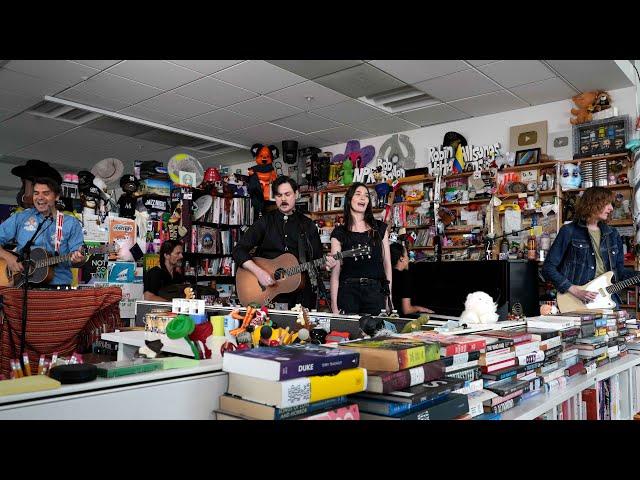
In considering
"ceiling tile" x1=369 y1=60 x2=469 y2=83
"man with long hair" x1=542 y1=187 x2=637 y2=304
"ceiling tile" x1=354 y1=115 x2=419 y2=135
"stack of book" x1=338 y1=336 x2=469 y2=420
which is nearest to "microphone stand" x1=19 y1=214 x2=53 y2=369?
"stack of book" x1=338 y1=336 x2=469 y2=420

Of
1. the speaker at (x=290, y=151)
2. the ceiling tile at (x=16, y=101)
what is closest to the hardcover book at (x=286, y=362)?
the ceiling tile at (x=16, y=101)

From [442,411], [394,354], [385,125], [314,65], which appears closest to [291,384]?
[394,354]

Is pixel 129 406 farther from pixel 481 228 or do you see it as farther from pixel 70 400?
pixel 481 228

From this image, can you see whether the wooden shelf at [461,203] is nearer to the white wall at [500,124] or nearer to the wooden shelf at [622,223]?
the white wall at [500,124]

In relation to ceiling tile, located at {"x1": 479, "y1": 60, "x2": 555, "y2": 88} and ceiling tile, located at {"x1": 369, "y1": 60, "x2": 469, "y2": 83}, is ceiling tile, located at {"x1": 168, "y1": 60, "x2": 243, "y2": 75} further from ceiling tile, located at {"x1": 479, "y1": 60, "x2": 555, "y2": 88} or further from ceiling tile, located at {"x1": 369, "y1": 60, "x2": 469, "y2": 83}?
ceiling tile, located at {"x1": 479, "y1": 60, "x2": 555, "y2": 88}

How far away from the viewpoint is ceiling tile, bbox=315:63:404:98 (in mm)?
5111

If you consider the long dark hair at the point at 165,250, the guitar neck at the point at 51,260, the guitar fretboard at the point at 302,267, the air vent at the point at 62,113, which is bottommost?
the guitar fretboard at the point at 302,267

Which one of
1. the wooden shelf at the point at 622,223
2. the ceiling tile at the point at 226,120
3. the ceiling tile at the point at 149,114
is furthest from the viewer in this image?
the ceiling tile at the point at 226,120

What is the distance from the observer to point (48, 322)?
309 cm

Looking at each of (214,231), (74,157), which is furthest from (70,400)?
(74,157)

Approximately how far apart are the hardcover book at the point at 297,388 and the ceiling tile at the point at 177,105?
5366 millimetres

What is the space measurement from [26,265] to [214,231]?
10.5 feet

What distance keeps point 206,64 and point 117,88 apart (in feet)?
4.16

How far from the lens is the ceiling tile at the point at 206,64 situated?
484cm
